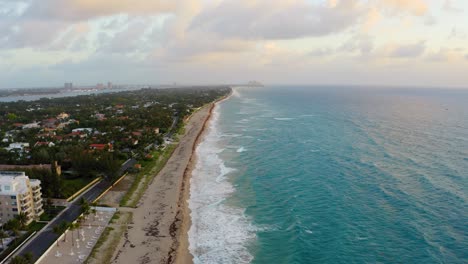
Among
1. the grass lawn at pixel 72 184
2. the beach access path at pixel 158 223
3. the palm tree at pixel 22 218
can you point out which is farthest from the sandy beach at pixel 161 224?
the palm tree at pixel 22 218

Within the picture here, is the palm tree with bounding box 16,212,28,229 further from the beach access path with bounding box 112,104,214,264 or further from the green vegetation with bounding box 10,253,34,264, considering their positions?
the beach access path with bounding box 112,104,214,264

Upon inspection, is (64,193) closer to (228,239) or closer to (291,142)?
(228,239)

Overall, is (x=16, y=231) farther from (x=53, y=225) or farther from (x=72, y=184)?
(x=72, y=184)

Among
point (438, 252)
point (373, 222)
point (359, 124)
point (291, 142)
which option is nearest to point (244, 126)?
point (291, 142)

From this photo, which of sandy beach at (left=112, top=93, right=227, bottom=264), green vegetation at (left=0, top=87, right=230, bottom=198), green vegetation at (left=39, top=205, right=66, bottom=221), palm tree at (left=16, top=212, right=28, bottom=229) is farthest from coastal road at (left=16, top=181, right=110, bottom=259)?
sandy beach at (left=112, top=93, right=227, bottom=264)

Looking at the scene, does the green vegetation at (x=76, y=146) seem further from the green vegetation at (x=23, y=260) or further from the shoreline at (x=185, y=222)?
the green vegetation at (x=23, y=260)
